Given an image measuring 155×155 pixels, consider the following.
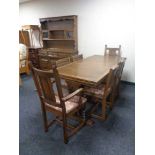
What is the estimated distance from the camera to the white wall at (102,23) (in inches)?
138

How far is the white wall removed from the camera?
3.50 metres

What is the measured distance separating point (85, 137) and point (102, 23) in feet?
9.42

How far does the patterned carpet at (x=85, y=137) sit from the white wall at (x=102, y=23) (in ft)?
5.41

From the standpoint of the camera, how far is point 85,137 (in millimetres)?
1957

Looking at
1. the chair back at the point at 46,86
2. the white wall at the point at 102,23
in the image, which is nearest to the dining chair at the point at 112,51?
the white wall at the point at 102,23

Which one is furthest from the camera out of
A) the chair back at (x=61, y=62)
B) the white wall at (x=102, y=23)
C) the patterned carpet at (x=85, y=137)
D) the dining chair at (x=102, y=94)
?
the white wall at (x=102, y=23)

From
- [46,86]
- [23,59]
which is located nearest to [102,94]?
[46,86]

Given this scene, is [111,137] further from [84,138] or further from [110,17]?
[110,17]

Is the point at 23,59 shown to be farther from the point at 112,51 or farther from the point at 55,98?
the point at 55,98

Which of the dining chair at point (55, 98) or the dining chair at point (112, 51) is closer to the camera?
the dining chair at point (55, 98)

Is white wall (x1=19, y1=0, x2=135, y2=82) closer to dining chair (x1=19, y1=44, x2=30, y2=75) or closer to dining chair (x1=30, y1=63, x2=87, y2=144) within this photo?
dining chair (x1=19, y1=44, x2=30, y2=75)

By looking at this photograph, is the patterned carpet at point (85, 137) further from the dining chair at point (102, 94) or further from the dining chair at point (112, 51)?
the dining chair at point (112, 51)

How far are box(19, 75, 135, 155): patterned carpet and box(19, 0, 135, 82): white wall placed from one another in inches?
64.9
